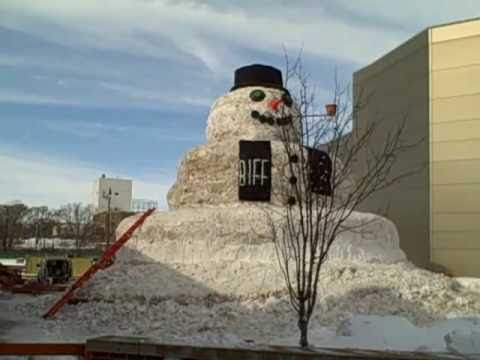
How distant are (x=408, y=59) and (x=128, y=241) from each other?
61.3ft

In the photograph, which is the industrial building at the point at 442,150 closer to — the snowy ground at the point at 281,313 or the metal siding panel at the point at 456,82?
the metal siding panel at the point at 456,82

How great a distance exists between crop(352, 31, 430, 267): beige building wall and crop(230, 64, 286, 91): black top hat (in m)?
8.43

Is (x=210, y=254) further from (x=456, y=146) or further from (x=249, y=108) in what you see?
(x=456, y=146)

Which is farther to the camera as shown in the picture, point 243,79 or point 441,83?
point 441,83

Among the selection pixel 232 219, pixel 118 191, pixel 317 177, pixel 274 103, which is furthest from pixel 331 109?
pixel 118 191

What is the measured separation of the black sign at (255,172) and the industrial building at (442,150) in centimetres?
1127

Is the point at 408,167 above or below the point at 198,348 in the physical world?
above

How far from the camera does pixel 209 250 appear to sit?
17578 mm

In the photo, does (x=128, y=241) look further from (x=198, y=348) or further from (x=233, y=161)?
(x=198, y=348)

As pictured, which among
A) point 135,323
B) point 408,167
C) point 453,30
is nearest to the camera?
point 135,323

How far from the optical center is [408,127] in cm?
3084

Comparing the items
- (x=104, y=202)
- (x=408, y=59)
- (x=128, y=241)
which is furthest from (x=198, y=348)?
(x=104, y=202)

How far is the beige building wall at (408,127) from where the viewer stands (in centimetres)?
2948

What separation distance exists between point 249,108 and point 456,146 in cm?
1209
